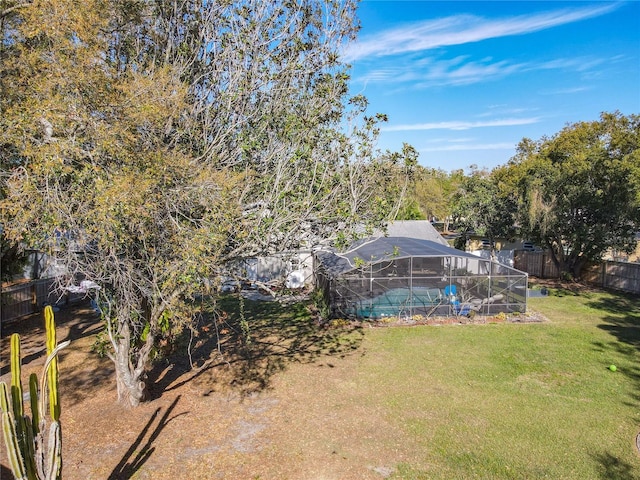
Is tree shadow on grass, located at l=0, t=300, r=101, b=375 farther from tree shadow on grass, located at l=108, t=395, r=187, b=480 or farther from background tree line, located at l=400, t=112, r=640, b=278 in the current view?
background tree line, located at l=400, t=112, r=640, b=278

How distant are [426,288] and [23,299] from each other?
14164 mm

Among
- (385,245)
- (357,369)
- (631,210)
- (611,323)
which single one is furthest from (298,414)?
(631,210)

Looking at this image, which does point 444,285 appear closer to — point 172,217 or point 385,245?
point 385,245

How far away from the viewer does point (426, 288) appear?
14375mm

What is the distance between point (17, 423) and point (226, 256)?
339 centimetres

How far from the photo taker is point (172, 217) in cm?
635

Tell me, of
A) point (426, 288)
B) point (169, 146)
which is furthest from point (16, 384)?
point (426, 288)

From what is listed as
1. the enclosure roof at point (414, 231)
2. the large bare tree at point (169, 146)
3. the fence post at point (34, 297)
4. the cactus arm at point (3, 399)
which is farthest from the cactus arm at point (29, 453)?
the enclosure roof at point (414, 231)

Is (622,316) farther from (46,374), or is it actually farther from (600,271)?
(46,374)

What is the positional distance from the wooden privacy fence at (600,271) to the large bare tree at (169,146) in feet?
55.9

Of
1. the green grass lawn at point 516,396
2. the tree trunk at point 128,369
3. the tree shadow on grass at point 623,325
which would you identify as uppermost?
the tree trunk at point 128,369

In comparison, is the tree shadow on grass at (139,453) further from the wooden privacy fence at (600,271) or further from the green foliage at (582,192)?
the wooden privacy fence at (600,271)

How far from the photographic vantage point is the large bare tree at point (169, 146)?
5879mm

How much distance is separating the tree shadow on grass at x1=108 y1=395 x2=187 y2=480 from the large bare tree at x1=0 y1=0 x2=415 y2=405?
2.67ft
